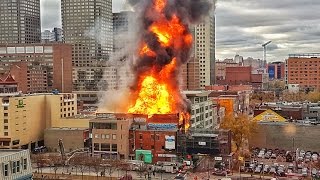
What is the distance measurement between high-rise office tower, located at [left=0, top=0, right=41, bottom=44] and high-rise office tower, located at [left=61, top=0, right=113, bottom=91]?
51.8ft

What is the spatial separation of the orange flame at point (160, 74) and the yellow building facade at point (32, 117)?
10940 mm

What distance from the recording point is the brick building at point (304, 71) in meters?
163

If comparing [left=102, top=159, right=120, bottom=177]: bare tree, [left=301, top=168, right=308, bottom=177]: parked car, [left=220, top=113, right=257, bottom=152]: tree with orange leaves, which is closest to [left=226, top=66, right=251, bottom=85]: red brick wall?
[left=220, top=113, right=257, bottom=152]: tree with orange leaves

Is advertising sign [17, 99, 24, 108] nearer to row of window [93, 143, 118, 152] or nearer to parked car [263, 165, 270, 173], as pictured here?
row of window [93, 143, 118, 152]

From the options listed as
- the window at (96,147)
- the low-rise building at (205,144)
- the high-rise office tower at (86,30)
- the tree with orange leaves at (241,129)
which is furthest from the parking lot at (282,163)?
the high-rise office tower at (86,30)

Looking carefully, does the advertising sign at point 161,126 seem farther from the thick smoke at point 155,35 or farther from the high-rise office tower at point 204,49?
the high-rise office tower at point 204,49

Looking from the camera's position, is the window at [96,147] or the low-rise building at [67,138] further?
the low-rise building at [67,138]

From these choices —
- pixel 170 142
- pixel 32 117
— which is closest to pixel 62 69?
pixel 32 117

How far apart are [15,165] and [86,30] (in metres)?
138

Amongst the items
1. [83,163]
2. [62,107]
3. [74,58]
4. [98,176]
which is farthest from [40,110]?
[74,58]

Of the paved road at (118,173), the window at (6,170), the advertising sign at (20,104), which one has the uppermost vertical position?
the advertising sign at (20,104)

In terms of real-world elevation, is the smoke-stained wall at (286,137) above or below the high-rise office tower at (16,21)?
below

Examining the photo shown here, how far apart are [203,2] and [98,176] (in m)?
28.7

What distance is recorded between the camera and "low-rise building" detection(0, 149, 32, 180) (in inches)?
1034
